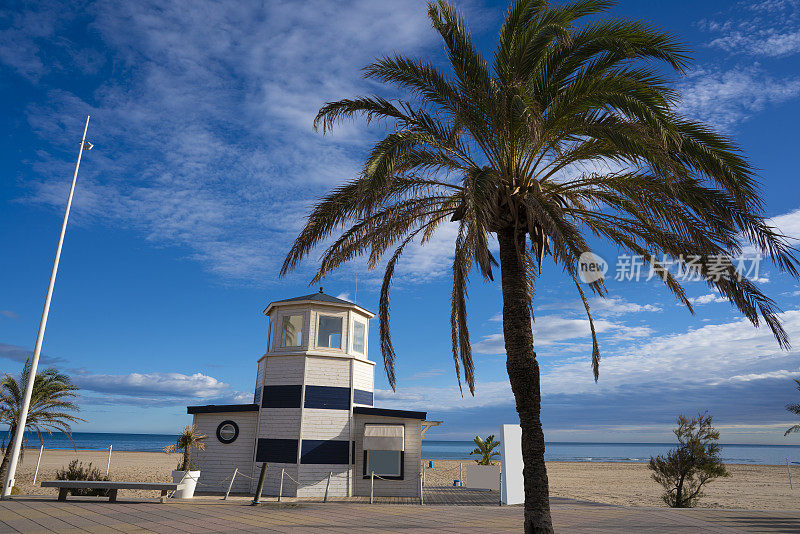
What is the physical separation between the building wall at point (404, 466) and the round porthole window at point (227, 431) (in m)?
4.29

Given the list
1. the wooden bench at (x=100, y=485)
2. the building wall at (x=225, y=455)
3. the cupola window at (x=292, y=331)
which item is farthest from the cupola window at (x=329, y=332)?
the wooden bench at (x=100, y=485)

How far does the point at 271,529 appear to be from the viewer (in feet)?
30.9

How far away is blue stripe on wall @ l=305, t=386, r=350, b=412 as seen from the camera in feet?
55.6

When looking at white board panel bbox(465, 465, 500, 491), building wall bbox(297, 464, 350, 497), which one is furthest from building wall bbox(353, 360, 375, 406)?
white board panel bbox(465, 465, 500, 491)

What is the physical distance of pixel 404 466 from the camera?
55.4ft

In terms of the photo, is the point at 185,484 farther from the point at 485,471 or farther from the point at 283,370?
the point at 485,471

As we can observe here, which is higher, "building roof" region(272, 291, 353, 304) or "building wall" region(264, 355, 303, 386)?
"building roof" region(272, 291, 353, 304)

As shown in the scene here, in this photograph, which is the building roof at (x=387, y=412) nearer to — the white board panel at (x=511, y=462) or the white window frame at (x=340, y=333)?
the white window frame at (x=340, y=333)

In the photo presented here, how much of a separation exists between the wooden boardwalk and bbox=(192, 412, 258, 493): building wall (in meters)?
2.77

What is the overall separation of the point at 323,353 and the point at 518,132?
36.6 feet

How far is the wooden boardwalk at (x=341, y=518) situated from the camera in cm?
954

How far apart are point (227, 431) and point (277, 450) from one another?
2289mm

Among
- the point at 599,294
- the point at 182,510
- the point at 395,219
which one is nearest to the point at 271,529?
the point at 182,510

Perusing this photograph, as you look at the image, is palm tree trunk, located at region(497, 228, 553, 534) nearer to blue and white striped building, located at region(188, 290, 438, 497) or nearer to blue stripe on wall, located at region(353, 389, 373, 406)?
blue and white striped building, located at region(188, 290, 438, 497)
